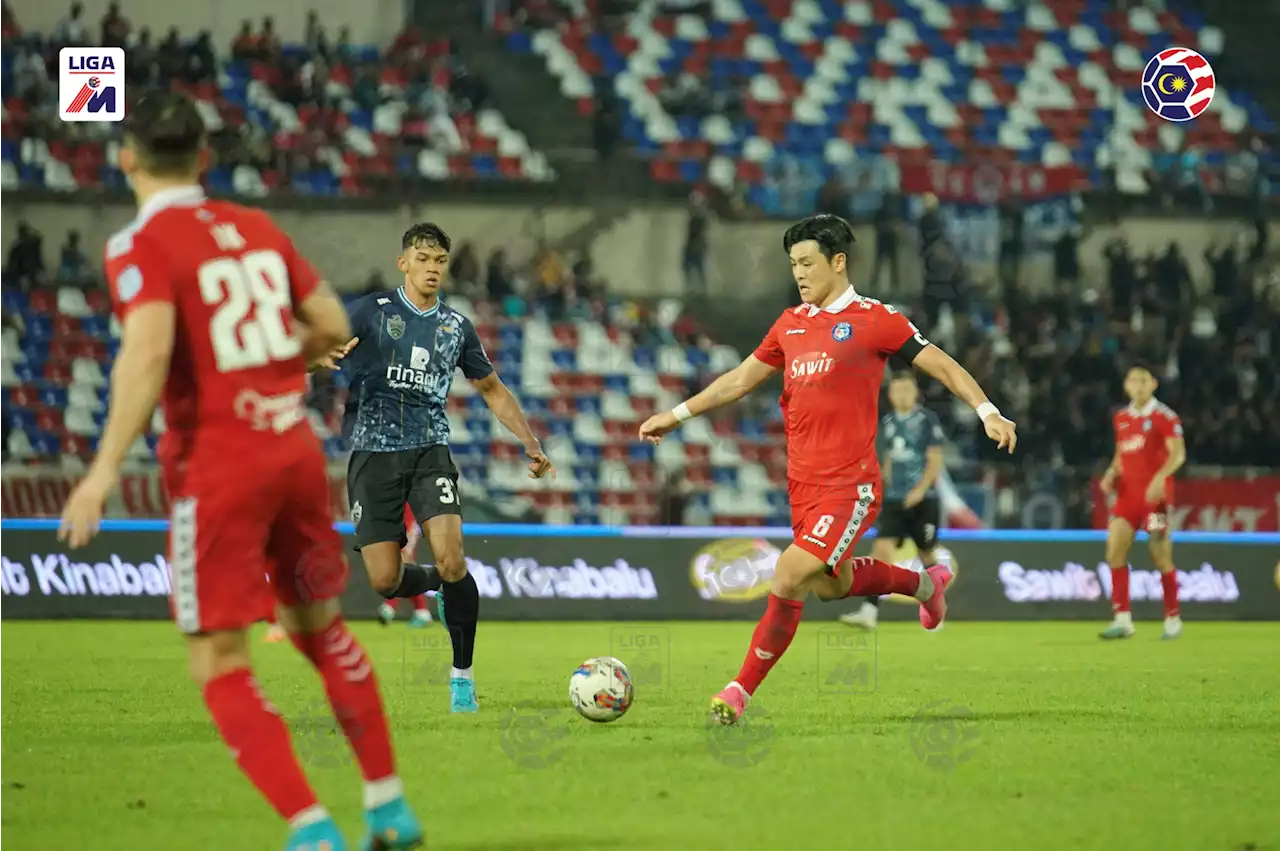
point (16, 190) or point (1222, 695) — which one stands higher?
point (16, 190)

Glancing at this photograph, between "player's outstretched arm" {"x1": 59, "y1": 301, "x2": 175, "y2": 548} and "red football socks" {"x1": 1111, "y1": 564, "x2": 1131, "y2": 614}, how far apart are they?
1207 cm

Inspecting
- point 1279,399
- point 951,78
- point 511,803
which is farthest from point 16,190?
point 511,803

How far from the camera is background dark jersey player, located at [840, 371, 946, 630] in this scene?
51.4 ft

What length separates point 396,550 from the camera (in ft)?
29.5

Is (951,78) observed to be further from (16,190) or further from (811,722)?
(811,722)

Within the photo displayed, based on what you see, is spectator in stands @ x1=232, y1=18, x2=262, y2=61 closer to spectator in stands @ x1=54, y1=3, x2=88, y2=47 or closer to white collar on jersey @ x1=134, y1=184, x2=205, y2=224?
spectator in stands @ x1=54, y1=3, x2=88, y2=47

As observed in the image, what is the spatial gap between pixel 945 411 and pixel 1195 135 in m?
8.15

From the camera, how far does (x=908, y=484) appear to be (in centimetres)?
1591

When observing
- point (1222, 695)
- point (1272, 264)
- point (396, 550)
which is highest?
point (1272, 264)

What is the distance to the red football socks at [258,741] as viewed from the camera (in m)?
4.50

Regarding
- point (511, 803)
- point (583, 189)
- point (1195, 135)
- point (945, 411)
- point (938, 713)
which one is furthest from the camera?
point (1195, 135)

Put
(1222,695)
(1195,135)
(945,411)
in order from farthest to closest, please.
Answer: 1. (1195,135)
2. (945,411)
3. (1222,695)
